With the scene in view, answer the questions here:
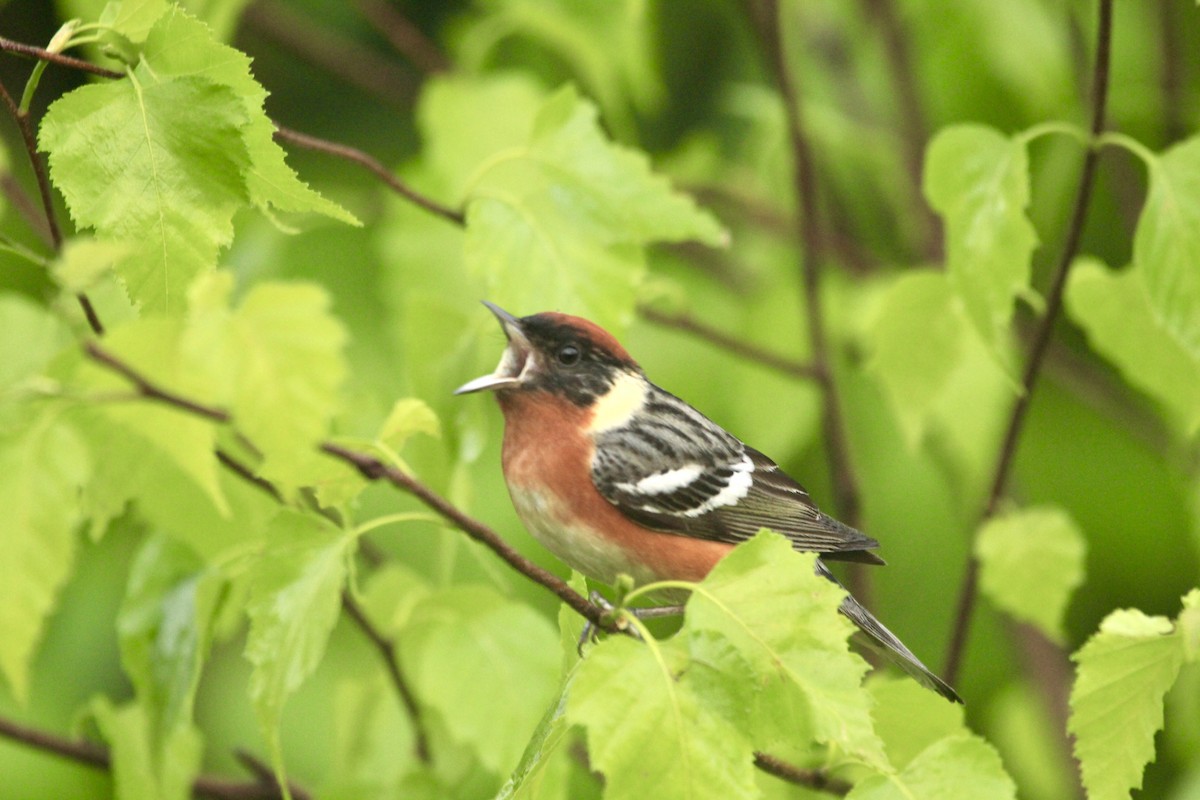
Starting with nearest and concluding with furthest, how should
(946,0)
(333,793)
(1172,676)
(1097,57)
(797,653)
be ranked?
(797,653) < (1172,676) < (1097,57) < (333,793) < (946,0)

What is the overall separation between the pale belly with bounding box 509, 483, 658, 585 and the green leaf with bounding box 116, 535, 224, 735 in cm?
65

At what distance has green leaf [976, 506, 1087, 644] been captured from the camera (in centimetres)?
256

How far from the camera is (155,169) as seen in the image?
154cm

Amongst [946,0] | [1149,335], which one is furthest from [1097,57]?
[946,0]

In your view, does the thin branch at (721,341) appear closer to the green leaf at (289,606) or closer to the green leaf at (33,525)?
the green leaf at (289,606)

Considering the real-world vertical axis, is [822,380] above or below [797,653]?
below

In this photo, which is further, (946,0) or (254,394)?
(946,0)

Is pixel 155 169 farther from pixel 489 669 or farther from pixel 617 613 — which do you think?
pixel 489 669

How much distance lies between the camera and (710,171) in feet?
13.3

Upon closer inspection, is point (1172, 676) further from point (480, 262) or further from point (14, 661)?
point (14, 661)

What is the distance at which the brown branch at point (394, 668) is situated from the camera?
2338 mm

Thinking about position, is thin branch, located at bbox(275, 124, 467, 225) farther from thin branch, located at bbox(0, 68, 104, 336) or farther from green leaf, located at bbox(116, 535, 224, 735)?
green leaf, located at bbox(116, 535, 224, 735)

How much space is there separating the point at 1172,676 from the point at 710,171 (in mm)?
2748

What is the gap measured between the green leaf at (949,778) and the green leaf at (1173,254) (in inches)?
26.9
